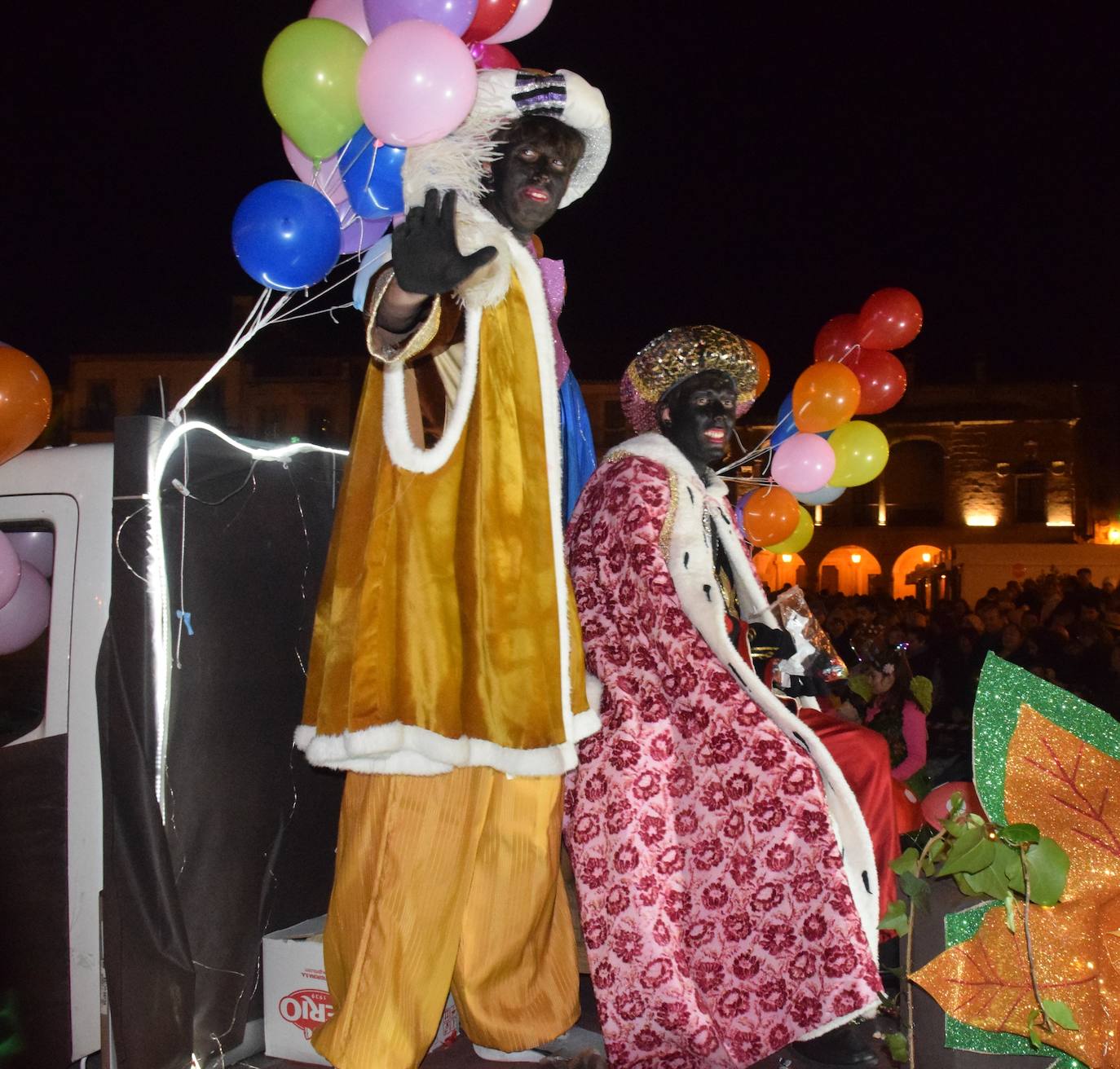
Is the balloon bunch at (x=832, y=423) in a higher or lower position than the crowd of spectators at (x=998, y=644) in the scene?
higher

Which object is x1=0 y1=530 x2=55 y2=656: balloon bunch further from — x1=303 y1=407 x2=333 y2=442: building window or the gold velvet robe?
x1=303 y1=407 x2=333 y2=442: building window

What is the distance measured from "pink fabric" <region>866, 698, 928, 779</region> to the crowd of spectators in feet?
9.38

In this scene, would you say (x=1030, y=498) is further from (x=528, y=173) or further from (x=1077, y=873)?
(x=1077, y=873)

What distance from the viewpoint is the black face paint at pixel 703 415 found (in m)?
3.56

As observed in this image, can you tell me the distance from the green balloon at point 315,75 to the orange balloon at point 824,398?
101 inches

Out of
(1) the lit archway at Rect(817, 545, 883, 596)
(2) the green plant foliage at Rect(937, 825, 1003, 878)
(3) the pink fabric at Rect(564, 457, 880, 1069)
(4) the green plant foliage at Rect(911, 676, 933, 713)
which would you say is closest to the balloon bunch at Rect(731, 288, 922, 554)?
(4) the green plant foliage at Rect(911, 676, 933, 713)

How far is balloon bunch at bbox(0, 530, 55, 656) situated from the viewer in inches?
120

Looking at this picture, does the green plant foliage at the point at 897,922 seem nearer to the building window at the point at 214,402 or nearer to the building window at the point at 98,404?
the building window at the point at 214,402

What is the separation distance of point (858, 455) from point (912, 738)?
57.4 inches

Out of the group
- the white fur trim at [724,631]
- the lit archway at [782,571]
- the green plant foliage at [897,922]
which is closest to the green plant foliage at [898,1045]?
the white fur trim at [724,631]

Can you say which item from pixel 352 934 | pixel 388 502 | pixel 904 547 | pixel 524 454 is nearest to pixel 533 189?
pixel 524 454

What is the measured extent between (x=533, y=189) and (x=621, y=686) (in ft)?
4.49

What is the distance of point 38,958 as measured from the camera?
2.66m

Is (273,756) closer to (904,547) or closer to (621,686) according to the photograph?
(621,686)
